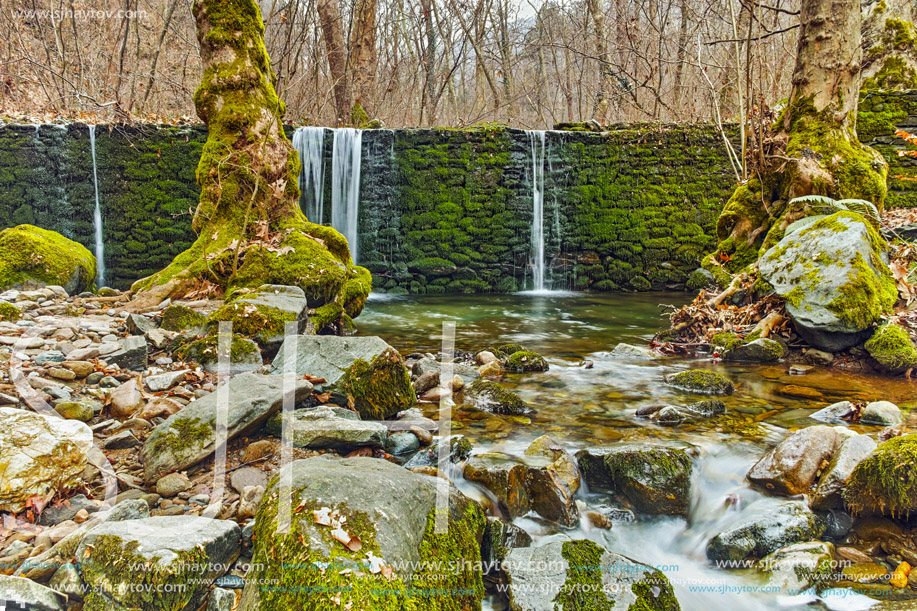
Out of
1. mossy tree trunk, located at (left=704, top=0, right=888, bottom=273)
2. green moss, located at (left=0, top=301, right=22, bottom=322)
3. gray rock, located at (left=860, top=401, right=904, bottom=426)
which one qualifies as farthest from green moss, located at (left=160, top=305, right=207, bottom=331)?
mossy tree trunk, located at (left=704, top=0, right=888, bottom=273)

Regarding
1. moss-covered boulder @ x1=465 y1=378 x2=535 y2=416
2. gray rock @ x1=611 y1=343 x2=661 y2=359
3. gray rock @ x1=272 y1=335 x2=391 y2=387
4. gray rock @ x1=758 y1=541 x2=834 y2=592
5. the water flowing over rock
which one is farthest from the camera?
gray rock @ x1=611 y1=343 x2=661 y2=359

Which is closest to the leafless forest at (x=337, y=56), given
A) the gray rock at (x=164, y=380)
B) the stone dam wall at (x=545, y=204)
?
the stone dam wall at (x=545, y=204)

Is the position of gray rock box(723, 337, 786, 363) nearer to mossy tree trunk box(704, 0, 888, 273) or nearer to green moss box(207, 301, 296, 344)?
mossy tree trunk box(704, 0, 888, 273)

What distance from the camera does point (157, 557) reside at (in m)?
1.53

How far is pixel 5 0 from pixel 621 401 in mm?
13645

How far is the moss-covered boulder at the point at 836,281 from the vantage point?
171 inches

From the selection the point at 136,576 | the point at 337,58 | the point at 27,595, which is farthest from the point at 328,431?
the point at 337,58

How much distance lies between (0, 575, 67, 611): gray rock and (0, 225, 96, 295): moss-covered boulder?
16.2ft

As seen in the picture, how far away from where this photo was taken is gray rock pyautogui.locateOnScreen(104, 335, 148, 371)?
10.1 feet

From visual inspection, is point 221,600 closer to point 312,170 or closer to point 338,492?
point 338,492

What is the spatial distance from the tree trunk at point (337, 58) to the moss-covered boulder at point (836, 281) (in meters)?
9.42

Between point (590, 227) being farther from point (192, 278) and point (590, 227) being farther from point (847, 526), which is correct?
point (847, 526)

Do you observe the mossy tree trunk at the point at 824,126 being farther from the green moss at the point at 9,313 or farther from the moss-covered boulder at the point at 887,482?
the green moss at the point at 9,313

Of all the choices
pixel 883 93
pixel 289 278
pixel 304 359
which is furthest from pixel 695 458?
pixel 883 93
